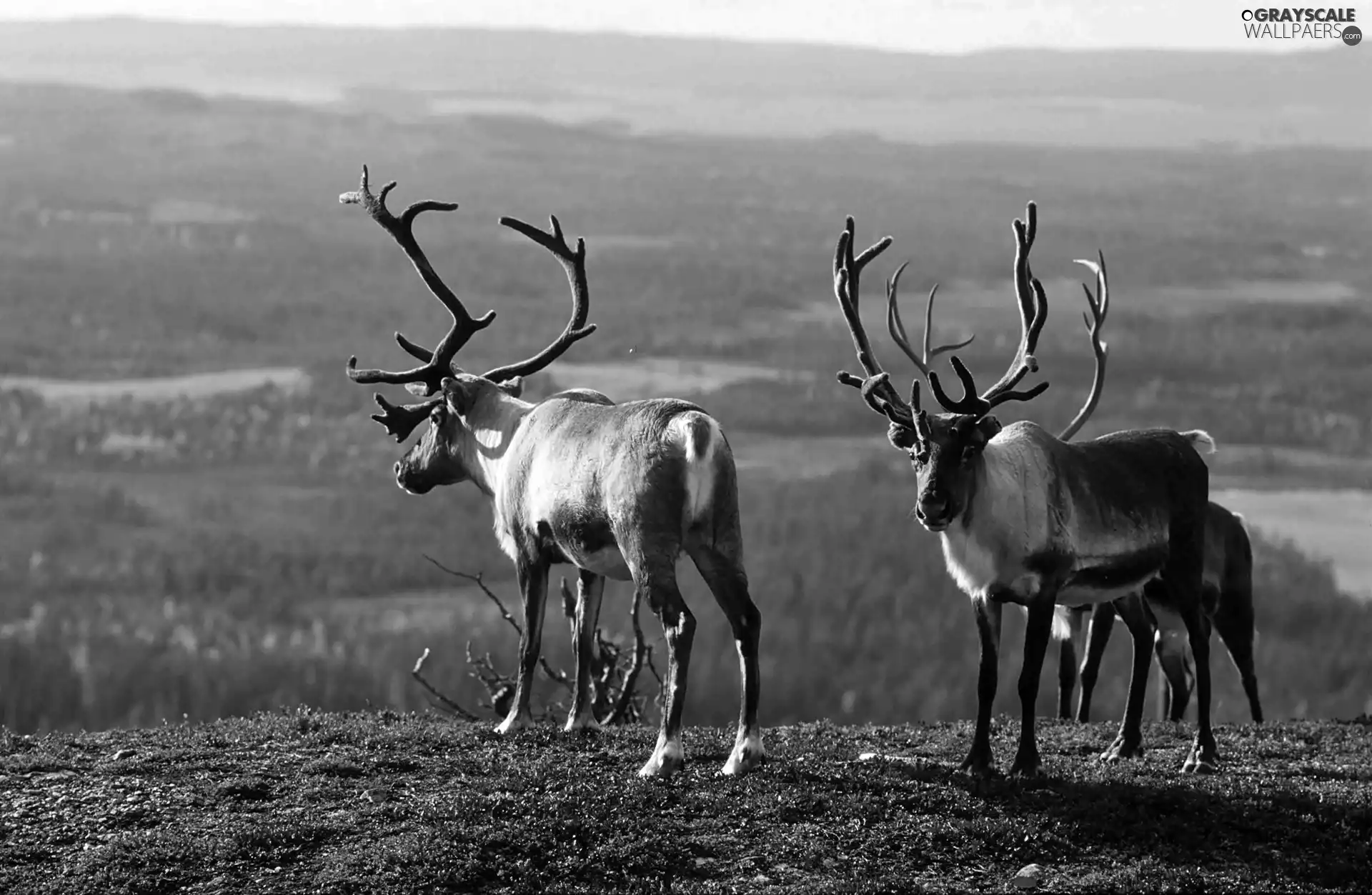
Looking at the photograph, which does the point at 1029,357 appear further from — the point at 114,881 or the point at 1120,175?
the point at 1120,175

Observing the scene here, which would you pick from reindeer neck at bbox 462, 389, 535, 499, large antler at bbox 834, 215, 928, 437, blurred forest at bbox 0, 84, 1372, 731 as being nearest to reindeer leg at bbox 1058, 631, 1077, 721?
large antler at bbox 834, 215, 928, 437

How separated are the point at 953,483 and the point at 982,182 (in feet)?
463

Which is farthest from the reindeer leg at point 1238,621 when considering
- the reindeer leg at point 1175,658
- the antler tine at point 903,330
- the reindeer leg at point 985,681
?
the reindeer leg at point 985,681

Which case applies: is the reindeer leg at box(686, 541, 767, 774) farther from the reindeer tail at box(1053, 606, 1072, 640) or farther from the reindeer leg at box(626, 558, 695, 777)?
the reindeer tail at box(1053, 606, 1072, 640)

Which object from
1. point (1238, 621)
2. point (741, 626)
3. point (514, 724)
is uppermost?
point (741, 626)

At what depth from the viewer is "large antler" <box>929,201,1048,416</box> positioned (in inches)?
473

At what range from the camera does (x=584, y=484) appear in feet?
42.7

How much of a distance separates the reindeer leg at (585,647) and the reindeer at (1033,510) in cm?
268

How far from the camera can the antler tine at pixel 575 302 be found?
604 inches

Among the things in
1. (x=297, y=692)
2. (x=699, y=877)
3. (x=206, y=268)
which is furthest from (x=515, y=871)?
(x=206, y=268)

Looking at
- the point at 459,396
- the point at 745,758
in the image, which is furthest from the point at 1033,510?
the point at 459,396

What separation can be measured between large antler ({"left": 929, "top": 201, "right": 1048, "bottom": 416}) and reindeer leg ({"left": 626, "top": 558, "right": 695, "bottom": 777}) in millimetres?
2231

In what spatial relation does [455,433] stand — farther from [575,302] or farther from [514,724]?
[514,724]

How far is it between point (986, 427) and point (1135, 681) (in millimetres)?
3032
